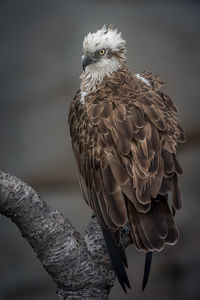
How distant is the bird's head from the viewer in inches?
114

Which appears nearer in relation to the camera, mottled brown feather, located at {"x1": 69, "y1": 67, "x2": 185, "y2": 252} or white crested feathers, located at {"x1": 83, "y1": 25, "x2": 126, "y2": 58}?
mottled brown feather, located at {"x1": 69, "y1": 67, "x2": 185, "y2": 252}

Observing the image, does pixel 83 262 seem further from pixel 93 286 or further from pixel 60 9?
pixel 60 9

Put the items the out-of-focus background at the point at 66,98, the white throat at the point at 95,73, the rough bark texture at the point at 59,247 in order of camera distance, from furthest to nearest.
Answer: the out-of-focus background at the point at 66,98
the white throat at the point at 95,73
the rough bark texture at the point at 59,247

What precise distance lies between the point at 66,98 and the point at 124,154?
1830 mm

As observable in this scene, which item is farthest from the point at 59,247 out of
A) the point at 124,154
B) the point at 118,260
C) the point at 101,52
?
the point at 101,52

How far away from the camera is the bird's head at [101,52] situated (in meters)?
2.90

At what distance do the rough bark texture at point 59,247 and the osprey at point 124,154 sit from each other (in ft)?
0.56

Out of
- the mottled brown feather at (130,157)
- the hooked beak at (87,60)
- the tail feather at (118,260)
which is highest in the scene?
the hooked beak at (87,60)

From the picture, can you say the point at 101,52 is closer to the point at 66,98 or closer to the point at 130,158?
the point at 130,158

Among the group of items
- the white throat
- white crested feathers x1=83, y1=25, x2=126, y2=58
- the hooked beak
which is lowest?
the white throat

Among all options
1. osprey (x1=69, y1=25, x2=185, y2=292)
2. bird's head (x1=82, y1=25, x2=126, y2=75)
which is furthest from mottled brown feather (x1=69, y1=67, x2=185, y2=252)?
bird's head (x1=82, y1=25, x2=126, y2=75)

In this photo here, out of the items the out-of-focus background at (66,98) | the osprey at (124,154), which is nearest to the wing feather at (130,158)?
the osprey at (124,154)

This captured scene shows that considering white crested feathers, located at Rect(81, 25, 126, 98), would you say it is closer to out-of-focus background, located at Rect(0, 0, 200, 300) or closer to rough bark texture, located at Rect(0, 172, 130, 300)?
rough bark texture, located at Rect(0, 172, 130, 300)

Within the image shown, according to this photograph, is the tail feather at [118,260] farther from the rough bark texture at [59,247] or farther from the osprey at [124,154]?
Answer: the rough bark texture at [59,247]
